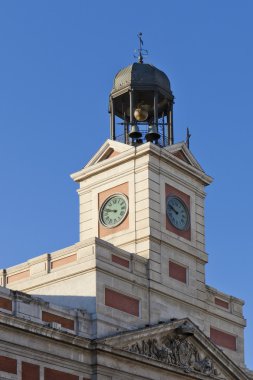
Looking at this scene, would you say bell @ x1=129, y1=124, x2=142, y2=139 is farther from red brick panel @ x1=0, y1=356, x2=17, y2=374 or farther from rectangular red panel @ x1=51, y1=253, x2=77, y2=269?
red brick panel @ x1=0, y1=356, x2=17, y2=374

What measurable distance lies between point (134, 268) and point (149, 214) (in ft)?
11.4

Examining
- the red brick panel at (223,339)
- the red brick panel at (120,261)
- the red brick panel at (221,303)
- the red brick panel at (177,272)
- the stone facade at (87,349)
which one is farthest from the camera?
the red brick panel at (221,303)

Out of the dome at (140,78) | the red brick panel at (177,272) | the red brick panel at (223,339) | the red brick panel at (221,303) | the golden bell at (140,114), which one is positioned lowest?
the red brick panel at (223,339)

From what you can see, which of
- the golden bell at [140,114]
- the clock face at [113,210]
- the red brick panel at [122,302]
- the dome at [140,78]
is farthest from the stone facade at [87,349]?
the dome at [140,78]

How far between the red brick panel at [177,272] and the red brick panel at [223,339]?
3.21 m

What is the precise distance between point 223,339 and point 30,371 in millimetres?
16094

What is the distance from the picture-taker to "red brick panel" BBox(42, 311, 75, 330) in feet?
158

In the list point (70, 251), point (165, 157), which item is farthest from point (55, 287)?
point (165, 157)

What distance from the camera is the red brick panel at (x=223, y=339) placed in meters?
58.4

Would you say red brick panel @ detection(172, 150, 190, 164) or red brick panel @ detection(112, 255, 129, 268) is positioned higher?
red brick panel @ detection(172, 150, 190, 164)

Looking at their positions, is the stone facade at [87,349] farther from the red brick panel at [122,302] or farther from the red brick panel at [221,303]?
the red brick panel at [221,303]

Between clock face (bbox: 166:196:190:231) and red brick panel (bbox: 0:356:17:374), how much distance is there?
15695mm

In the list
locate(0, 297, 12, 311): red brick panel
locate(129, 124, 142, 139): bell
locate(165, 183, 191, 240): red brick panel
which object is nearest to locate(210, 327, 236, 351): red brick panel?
locate(165, 183, 191, 240): red brick panel

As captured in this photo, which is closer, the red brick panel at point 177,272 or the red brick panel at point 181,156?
the red brick panel at point 177,272
